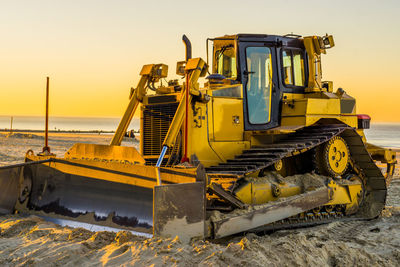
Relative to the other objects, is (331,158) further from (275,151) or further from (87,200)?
(87,200)

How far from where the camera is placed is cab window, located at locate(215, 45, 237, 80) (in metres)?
8.70

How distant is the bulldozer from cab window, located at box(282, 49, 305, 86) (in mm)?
27

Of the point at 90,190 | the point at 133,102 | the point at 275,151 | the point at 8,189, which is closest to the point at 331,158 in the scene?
the point at 275,151

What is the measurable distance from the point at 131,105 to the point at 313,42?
3.66m

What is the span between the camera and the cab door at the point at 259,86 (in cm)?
A: 836

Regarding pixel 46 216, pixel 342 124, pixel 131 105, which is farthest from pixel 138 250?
pixel 342 124

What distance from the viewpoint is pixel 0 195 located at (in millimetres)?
8062

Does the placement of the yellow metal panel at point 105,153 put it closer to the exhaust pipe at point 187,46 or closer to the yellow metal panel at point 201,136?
the yellow metal panel at point 201,136

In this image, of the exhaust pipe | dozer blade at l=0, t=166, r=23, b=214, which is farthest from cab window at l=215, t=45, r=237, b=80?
dozer blade at l=0, t=166, r=23, b=214

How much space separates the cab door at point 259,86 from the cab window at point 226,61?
0.30 meters

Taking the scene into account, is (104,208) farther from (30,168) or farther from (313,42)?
(313,42)

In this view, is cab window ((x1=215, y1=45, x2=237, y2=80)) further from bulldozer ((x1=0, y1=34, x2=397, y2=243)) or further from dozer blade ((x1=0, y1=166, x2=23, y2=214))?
dozer blade ((x1=0, y1=166, x2=23, y2=214))

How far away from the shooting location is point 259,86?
848 centimetres

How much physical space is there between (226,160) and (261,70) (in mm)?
1855
